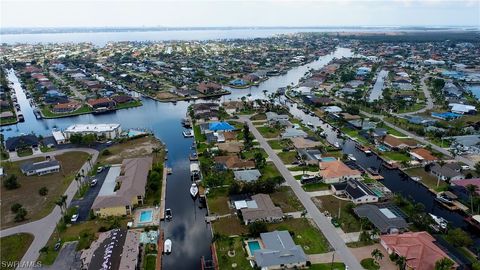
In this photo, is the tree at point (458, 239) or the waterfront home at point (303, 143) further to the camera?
the waterfront home at point (303, 143)

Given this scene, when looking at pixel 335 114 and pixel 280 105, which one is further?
pixel 280 105

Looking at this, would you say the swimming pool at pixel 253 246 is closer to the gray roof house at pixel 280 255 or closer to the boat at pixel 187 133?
the gray roof house at pixel 280 255

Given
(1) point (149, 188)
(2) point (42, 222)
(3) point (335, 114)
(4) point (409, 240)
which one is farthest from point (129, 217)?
(3) point (335, 114)

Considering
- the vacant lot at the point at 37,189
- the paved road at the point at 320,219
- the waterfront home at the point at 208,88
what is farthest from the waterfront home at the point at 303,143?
the waterfront home at the point at 208,88

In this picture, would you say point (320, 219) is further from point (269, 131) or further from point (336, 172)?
point (269, 131)

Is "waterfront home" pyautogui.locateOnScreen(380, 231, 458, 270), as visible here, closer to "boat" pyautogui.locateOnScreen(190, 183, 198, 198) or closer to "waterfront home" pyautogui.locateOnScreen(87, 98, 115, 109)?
Answer: "boat" pyautogui.locateOnScreen(190, 183, 198, 198)

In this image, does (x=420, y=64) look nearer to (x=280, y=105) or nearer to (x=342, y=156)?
(x=280, y=105)

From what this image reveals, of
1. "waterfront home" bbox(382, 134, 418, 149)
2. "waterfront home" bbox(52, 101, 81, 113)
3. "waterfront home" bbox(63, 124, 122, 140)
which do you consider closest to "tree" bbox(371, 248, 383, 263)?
"waterfront home" bbox(382, 134, 418, 149)
